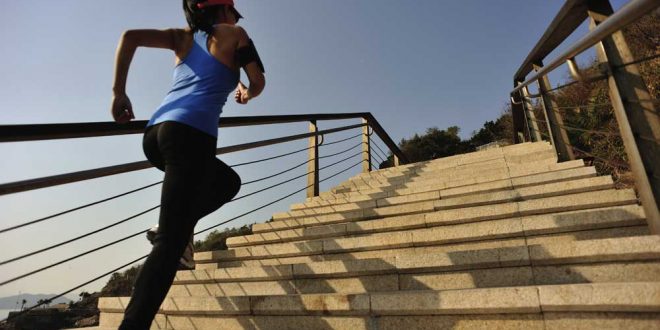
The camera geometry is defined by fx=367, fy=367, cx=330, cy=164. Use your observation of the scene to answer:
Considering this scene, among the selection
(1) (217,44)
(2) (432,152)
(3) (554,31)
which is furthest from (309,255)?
(2) (432,152)

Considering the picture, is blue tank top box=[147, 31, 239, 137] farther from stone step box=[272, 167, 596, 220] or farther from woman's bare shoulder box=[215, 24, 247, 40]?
stone step box=[272, 167, 596, 220]

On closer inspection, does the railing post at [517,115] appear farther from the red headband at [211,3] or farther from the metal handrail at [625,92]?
the red headband at [211,3]

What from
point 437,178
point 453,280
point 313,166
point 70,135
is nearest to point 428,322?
point 453,280

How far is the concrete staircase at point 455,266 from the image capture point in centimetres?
149

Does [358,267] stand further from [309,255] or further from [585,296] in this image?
[585,296]

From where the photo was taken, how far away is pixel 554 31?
2707mm

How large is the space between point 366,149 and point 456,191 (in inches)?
122

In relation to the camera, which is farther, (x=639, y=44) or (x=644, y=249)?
(x=639, y=44)

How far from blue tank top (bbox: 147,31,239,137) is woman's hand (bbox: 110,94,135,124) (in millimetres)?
86

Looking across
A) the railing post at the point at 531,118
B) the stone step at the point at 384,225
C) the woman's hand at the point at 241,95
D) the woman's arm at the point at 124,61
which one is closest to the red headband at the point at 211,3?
the woman's arm at the point at 124,61

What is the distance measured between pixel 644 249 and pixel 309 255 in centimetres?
199

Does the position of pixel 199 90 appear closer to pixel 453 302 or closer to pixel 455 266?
pixel 453 302

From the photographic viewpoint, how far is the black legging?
1150 millimetres

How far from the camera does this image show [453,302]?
5.17 ft
